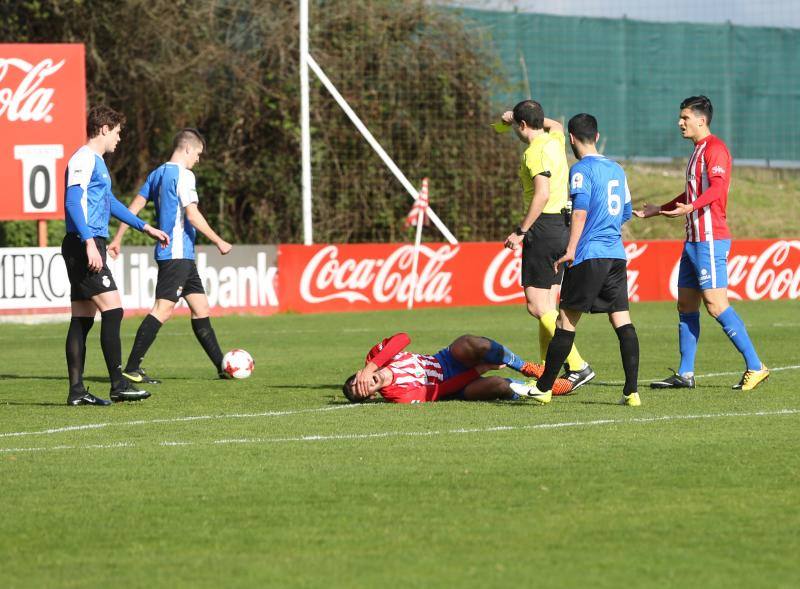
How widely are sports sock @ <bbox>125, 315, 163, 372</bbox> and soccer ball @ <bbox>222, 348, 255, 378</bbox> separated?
695 mm

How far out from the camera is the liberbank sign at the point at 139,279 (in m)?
20.3

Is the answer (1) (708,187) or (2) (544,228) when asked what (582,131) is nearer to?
(2) (544,228)

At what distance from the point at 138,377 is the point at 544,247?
3766 millimetres

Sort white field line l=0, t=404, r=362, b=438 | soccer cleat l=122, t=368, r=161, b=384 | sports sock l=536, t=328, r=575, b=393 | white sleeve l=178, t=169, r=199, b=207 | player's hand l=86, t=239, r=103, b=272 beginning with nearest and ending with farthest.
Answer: white field line l=0, t=404, r=362, b=438 < sports sock l=536, t=328, r=575, b=393 < player's hand l=86, t=239, r=103, b=272 < soccer cleat l=122, t=368, r=161, b=384 < white sleeve l=178, t=169, r=199, b=207

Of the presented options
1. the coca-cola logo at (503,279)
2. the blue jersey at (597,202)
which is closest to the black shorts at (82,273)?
the blue jersey at (597,202)

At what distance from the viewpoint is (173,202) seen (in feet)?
39.3

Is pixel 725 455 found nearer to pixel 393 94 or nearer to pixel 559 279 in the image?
pixel 559 279

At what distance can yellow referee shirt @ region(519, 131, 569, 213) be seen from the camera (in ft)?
33.9

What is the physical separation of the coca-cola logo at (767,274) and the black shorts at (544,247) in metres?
13.0

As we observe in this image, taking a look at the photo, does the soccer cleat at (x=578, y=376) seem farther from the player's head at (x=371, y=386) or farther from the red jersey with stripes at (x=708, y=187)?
the player's head at (x=371, y=386)

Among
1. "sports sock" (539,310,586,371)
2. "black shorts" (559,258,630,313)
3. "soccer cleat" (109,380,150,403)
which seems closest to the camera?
"black shorts" (559,258,630,313)

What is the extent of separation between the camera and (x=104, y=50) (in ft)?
95.0

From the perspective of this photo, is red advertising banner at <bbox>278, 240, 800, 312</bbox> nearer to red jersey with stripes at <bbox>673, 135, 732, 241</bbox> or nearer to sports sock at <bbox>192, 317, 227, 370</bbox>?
sports sock at <bbox>192, 317, 227, 370</bbox>

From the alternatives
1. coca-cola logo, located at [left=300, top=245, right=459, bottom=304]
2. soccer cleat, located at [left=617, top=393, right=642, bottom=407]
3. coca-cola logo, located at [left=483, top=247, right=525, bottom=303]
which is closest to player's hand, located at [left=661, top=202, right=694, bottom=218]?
soccer cleat, located at [left=617, top=393, right=642, bottom=407]
